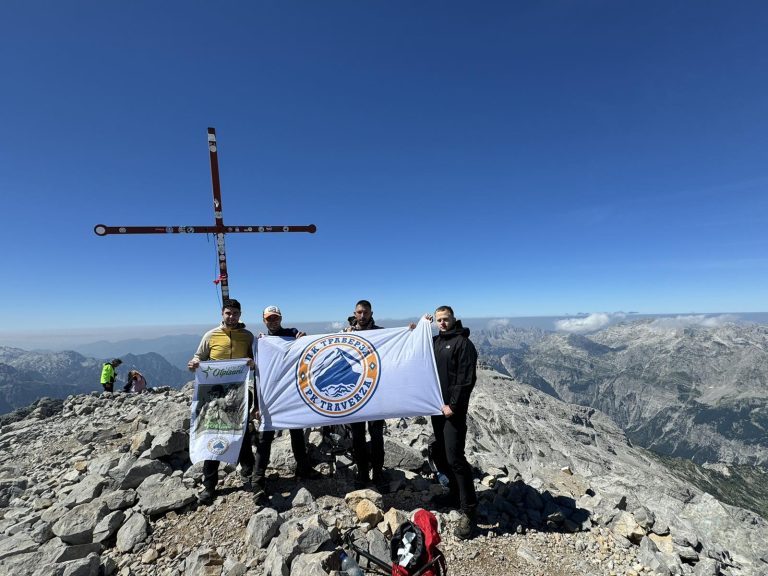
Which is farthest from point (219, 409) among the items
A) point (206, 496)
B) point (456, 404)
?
point (456, 404)

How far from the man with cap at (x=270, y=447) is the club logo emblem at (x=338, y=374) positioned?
1.03 metres

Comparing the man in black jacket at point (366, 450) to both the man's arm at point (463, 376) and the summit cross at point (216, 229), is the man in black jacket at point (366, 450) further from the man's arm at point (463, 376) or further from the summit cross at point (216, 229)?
the summit cross at point (216, 229)

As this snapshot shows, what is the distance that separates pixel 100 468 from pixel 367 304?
10.3 meters

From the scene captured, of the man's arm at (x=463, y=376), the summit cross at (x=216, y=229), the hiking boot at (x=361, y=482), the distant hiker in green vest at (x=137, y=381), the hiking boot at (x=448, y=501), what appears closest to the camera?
the man's arm at (x=463, y=376)

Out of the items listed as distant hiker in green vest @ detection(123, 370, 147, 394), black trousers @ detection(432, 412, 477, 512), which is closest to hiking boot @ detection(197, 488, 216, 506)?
black trousers @ detection(432, 412, 477, 512)

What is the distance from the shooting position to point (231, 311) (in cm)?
988

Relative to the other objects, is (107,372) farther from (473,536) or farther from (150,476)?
(473,536)

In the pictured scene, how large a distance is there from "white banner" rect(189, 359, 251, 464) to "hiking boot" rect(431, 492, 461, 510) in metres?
5.59

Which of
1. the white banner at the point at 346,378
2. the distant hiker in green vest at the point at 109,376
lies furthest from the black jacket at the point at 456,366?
the distant hiker in green vest at the point at 109,376

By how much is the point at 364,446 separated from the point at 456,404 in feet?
10.5

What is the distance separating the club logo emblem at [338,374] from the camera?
9766 mm

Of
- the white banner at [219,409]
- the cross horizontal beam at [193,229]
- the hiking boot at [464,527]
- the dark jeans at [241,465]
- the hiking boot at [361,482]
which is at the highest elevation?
the cross horizontal beam at [193,229]

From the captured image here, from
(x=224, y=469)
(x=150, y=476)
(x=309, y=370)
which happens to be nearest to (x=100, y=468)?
(x=150, y=476)

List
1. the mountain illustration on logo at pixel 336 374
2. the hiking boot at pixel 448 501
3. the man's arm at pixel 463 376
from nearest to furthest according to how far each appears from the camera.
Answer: the man's arm at pixel 463 376
the hiking boot at pixel 448 501
the mountain illustration on logo at pixel 336 374
